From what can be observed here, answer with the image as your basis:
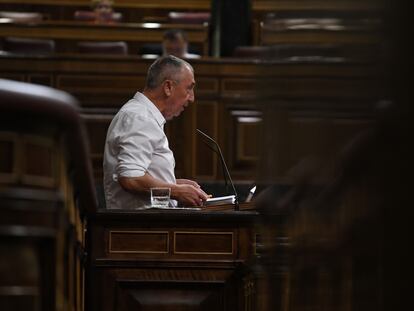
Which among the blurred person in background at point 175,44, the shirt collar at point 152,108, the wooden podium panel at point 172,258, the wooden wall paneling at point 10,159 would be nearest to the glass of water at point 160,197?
the wooden podium panel at point 172,258

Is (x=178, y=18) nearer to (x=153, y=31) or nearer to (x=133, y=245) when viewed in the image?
(x=153, y=31)

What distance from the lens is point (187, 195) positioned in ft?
18.6

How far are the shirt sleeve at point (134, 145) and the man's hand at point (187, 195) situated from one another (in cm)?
19

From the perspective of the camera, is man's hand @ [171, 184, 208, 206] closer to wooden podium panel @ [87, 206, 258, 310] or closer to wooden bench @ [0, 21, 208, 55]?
wooden podium panel @ [87, 206, 258, 310]

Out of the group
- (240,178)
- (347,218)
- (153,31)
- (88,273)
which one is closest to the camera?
(347,218)

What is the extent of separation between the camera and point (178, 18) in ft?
42.0

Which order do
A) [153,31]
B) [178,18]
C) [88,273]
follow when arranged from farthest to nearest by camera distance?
[178,18] < [153,31] < [88,273]

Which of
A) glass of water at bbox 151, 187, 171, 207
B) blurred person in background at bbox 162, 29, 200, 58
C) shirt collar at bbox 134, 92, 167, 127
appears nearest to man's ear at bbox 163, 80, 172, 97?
shirt collar at bbox 134, 92, 167, 127

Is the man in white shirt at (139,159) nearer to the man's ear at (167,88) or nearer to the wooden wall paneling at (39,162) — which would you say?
the man's ear at (167,88)

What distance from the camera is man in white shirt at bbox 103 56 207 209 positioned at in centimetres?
557

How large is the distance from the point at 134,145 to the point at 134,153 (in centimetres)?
4

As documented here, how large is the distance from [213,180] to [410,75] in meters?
7.86

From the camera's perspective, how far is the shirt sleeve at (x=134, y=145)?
18.3ft

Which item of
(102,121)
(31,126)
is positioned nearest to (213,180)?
A: (102,121)
